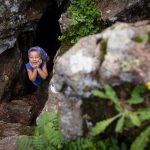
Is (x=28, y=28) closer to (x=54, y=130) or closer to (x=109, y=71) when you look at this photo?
(x=54, y=130)

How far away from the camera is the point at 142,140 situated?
4328 millimetres

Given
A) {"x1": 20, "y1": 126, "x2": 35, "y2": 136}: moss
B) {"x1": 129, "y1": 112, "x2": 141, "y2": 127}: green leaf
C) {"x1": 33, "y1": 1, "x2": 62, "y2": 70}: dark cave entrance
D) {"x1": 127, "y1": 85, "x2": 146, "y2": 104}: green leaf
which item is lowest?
{"x1": 20, "y1": 126, "x2": 35, "y2": 136}: moss

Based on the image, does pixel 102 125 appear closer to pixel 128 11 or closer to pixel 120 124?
pixel 120 124

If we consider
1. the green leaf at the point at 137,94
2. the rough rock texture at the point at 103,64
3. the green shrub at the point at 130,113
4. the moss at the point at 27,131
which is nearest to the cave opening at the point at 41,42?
the moss at the point at 27,131

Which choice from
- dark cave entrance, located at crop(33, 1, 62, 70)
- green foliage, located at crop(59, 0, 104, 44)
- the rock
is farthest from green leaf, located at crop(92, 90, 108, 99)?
dark cave entrance, located at crop(33, 1, 62, 70)

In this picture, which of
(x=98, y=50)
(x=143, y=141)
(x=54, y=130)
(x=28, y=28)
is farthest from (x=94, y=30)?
(x=143, y=141)

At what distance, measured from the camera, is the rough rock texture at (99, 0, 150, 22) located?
8698 millimetres

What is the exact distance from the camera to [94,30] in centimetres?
902

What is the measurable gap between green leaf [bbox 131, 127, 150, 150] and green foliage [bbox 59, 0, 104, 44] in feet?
16.4

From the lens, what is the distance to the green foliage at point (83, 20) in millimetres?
9094

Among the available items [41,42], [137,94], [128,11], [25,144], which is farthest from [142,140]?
[41,42]

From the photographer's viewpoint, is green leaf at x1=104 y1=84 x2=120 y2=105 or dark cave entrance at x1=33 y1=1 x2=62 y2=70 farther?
dark cave entrance at x1=33 y1=1 x2=62 y2=70

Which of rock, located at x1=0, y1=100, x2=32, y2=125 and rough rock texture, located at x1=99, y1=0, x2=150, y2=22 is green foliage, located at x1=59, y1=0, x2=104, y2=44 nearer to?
rough rock texture, located at x1=99, y1=0, x2=150, y2=22

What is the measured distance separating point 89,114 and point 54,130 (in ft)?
4.99
